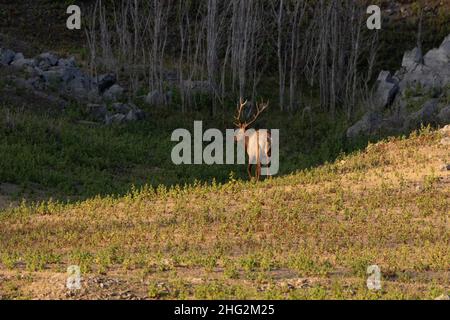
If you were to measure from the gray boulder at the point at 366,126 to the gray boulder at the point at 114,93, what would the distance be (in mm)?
12096

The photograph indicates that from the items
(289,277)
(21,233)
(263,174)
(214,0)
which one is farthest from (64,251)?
(214,0)

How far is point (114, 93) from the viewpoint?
38.5 metres

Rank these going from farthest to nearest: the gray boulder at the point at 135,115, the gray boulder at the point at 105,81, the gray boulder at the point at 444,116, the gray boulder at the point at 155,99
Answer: the gray boulder at the point at 105,81
the gray boulder at the point at 155,99
the gray boulder at the point at 135,115
the gray boulder at the point at 444,116

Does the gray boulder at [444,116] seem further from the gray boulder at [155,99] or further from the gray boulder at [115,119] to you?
the gray boulder at [155,99]

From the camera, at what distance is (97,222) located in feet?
55.9

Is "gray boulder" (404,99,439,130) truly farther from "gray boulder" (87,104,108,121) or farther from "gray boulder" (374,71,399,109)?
"gray boulder" (87,104,108,121)

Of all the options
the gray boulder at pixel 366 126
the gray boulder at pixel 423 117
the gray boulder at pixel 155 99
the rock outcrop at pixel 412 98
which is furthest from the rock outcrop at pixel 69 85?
the gray boulder at pixel 423 117

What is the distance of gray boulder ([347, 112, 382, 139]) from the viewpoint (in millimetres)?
29734

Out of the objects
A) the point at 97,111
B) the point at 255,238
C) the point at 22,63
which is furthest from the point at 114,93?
the point at 255,238

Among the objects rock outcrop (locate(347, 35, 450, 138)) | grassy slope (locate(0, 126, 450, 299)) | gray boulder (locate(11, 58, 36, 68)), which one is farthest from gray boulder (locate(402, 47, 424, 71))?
→ gray boulder (locate(11, 58, 36, 68))

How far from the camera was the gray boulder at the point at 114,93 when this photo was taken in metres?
37.9

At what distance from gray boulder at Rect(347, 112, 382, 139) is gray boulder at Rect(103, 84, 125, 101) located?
1210 centimetres
